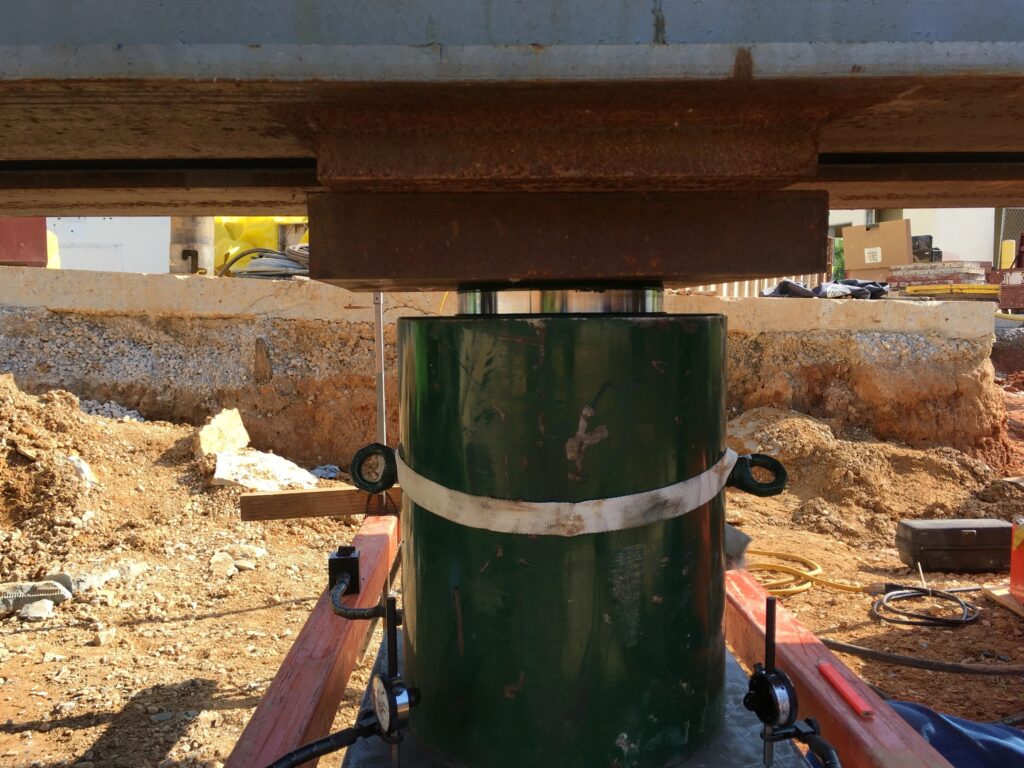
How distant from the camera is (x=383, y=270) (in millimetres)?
1345

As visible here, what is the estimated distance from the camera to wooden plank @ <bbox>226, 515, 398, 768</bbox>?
1432mm

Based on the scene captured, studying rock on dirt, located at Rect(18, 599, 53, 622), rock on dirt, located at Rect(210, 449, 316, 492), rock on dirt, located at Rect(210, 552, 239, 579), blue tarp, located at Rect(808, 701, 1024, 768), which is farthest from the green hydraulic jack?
rock on dirt, located at Rect(210, 449, 316, 492)

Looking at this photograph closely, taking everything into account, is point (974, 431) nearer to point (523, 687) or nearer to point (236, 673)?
point (236, 673)

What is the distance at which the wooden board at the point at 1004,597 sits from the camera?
15.6ft

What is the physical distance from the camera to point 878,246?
615 inches

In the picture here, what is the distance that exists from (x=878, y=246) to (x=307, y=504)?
50.4ft

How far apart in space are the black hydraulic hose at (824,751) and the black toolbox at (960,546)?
482 cm

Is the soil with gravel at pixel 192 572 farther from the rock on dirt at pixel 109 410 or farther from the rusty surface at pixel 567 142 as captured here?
the rusty surface at pixel 567 142

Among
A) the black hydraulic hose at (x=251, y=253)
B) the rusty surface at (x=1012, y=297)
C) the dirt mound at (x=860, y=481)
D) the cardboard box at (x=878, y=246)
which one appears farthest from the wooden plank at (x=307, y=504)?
the rusty surface at (x=1012, y=297)

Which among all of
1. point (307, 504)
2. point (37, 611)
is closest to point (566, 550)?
point (307, 504)

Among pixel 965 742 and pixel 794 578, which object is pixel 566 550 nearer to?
pixel 965 742

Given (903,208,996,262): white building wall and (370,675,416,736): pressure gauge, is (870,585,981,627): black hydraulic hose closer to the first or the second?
(370,675,416,736): pressure gauge

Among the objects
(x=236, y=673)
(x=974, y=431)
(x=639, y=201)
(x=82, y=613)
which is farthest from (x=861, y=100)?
(x=974, y=431)

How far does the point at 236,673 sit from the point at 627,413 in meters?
3.08
